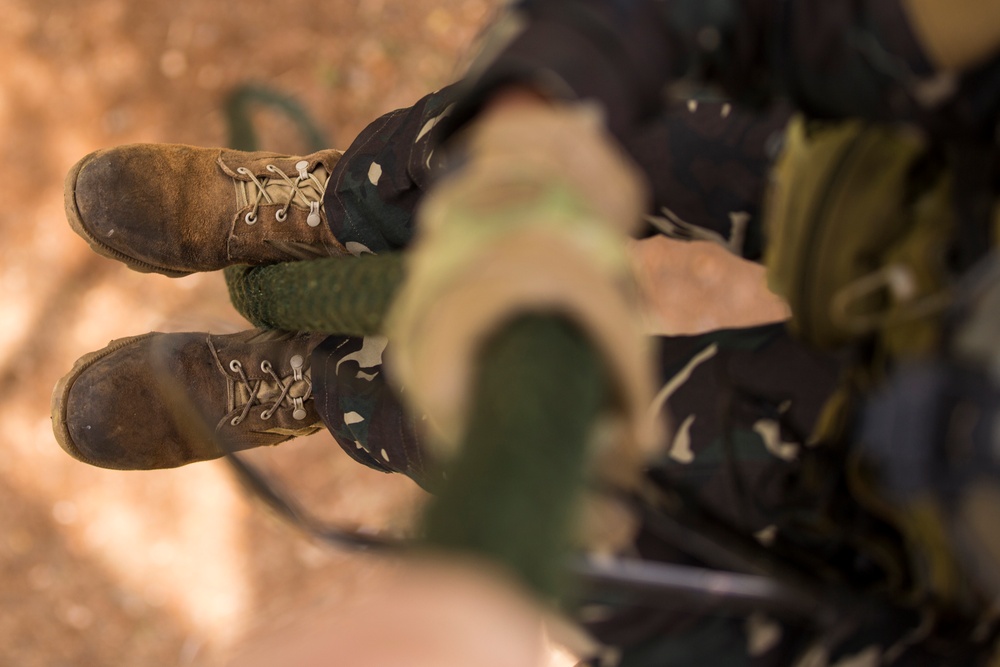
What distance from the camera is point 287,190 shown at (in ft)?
2.65

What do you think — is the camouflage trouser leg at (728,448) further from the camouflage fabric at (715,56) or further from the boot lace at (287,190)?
the boot lace at (287,190)

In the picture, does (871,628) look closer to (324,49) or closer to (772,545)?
(772,545)

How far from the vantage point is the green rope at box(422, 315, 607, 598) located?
0.77 ft

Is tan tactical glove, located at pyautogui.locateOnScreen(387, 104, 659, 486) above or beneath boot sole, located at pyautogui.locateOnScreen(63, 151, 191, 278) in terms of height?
above

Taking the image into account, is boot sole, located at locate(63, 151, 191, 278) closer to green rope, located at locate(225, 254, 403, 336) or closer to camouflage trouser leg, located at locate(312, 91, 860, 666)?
green rope, located at locate(225, 254, 403, 336)

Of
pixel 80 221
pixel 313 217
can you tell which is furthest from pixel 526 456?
pixel 80 221

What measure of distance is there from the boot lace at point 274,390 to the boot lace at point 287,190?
0.52 feet

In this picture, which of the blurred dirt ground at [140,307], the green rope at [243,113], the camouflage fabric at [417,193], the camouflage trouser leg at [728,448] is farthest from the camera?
the blurred dirt ground at [140,307]

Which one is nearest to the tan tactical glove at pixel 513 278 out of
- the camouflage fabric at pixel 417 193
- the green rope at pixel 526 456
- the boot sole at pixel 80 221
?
the green rope at pixel 526 456

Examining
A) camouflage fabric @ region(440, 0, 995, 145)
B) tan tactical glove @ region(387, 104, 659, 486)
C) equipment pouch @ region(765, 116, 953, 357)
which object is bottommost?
equipment pouch @ region(765, 116, 953, 357)

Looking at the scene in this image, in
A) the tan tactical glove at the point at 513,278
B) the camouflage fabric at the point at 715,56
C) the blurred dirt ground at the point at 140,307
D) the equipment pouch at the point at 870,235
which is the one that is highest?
the camouflage fabric at the point at 715,56

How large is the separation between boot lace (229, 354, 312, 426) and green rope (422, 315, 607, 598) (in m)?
0.58

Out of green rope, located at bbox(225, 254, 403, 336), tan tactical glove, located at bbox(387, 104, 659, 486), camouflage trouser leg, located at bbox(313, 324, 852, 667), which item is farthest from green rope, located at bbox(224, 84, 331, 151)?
tan tactical glove, located at bbox(387, 104, 659, 486)

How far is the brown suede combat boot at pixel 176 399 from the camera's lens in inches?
31.6
